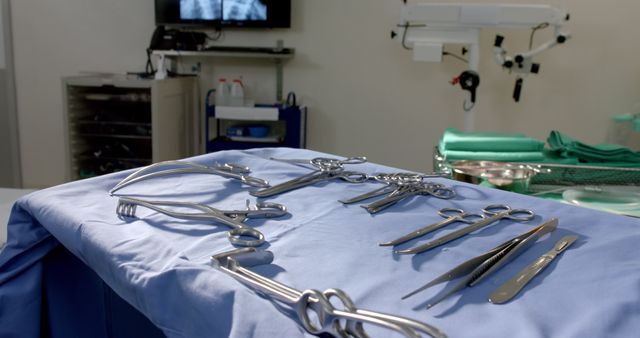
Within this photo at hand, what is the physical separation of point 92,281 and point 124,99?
2026mm

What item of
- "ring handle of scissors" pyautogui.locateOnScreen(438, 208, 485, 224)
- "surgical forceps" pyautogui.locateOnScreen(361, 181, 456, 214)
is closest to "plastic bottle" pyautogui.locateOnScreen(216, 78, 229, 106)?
"surgical forceps" pyautogui.locateOnScreen(361, 181, 456, 214)

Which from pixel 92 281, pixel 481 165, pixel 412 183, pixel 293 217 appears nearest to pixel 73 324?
pixel 92 281

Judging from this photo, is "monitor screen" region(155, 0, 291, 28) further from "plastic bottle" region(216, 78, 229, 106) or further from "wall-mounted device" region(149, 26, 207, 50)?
"plastic bottle" region(216, 78, 229, 106)

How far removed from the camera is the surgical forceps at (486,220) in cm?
66

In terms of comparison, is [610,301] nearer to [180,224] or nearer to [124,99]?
[180,224]

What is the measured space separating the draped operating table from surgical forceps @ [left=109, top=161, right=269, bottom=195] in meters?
0.01

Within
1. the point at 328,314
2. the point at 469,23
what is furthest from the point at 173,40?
the point at 328,314

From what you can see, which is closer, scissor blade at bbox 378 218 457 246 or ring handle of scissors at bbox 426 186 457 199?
scissor blade at bbox 378 218 457 246

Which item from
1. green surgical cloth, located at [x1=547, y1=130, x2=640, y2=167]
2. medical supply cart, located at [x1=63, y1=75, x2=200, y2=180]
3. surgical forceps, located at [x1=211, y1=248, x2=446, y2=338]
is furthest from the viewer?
medical supply cart, located at [x1=63, y1=75, x2=200, y2=180]

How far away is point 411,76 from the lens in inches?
115

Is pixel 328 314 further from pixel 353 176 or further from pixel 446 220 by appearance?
pixel 353 176

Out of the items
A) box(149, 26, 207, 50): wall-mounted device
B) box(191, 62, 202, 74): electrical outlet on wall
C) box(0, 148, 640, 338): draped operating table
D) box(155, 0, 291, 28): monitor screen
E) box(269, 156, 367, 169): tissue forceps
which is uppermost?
box(155, 0, 291, 28): monitor screen

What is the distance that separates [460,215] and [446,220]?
0.14 feet

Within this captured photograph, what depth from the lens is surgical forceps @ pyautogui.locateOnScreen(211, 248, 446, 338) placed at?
0.43 meters
